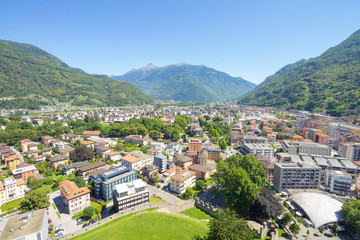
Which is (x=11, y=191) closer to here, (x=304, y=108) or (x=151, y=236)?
(x=151, y=236)

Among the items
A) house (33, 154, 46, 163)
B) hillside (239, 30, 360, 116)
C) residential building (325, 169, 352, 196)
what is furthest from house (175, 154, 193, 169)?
hillside (239, 30, 360, 116)

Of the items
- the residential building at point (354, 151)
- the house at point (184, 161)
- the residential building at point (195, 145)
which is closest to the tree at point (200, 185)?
the house at point (184, 161)

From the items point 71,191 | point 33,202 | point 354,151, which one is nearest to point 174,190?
point 71,191

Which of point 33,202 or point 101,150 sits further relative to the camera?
point 101,150

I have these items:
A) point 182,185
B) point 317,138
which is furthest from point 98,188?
point 317,138

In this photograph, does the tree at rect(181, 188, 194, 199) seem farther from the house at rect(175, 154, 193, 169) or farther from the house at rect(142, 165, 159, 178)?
the house at rect(175, 154, 193, 169)

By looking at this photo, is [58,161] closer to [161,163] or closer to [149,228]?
[161,163]
